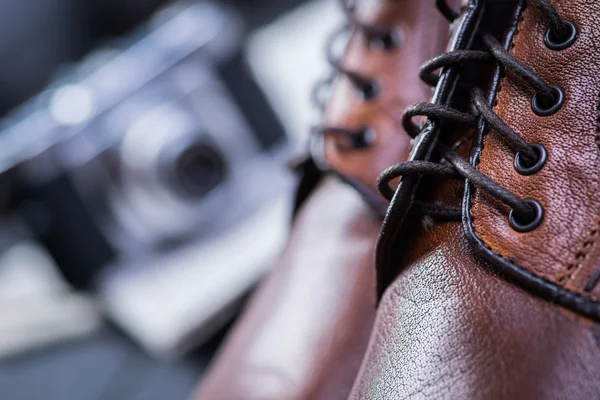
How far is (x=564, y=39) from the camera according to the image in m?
0.34

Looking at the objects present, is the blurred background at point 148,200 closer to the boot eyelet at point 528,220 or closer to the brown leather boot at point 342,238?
the brown leather boot at point 342,238

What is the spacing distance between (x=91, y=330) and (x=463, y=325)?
1006mm

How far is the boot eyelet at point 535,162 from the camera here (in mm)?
319

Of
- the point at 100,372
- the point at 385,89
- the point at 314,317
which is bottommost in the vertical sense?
the point at 100,372

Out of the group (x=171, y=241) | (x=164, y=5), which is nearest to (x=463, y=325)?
(x=171, y=241)

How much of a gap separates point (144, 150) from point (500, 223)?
0.94 metres

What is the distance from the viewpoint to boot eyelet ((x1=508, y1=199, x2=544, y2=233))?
1.01ft

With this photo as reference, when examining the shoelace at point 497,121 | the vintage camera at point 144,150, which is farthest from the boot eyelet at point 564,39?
the vintage camera at point 144,150

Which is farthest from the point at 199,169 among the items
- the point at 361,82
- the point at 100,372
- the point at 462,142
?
the point at 462,142

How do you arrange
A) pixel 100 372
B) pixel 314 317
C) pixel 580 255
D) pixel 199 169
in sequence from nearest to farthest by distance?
pixel 580 255 → pixel 314 317 → pixel 100 372 → pixel 199 169

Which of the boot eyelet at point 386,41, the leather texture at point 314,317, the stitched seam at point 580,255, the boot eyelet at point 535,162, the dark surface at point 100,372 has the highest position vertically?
the boot eyelet at point 386,41

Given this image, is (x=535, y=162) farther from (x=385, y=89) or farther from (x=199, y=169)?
(x=199, y=169)

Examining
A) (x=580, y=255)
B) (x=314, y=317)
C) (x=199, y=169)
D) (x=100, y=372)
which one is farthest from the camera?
(x=199, y=169)

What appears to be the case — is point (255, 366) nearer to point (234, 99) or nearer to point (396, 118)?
point (396, 118)
